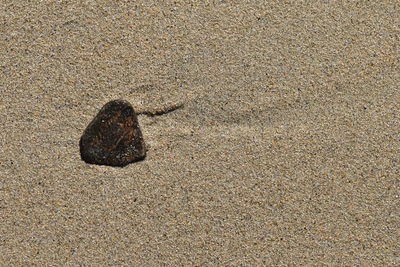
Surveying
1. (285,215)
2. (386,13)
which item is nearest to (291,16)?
(386,13)

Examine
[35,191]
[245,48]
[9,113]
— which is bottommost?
[35,191]

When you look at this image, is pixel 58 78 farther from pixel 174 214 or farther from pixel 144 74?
pixel 174 214

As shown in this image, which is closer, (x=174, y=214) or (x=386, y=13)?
(x=174, y=214)
